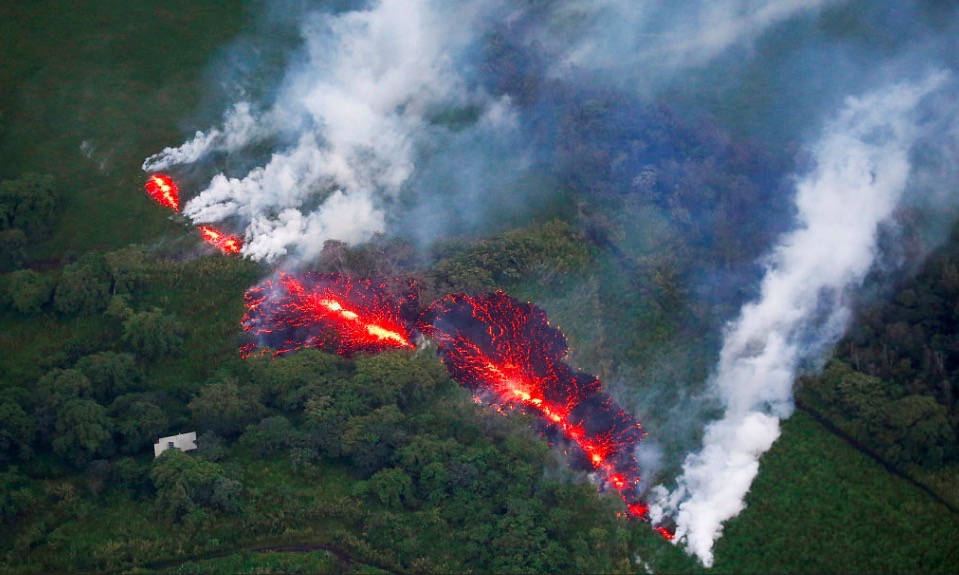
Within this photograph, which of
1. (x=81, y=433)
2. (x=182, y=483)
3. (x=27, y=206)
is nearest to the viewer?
(x=182, y=483)

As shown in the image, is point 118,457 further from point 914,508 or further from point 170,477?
point 914,508

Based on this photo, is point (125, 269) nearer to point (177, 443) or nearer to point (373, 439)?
point (177, 443)

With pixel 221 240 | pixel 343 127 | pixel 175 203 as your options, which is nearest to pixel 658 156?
pixel 343 127

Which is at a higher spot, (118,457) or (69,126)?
(69,126)

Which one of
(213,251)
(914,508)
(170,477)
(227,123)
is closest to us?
(914,508)

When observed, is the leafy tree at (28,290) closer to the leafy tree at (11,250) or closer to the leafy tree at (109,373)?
the leafy tree at (11,250)

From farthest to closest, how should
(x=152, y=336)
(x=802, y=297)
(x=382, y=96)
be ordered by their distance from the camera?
(x=382, y=96) < (x=152, y=336) < (x=802, y=297)

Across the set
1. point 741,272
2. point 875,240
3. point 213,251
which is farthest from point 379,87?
point 875,240
